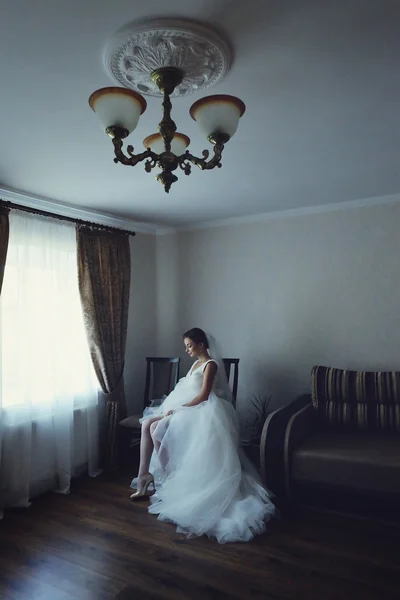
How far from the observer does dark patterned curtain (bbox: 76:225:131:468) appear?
400cm

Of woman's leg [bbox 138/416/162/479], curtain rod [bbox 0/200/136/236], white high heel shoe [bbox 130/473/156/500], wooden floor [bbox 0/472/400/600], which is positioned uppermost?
curtain rod [bbox 0/200/136/236]

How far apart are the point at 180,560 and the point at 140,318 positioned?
268 centimetres

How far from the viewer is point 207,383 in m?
3.58

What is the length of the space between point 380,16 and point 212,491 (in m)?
2.81

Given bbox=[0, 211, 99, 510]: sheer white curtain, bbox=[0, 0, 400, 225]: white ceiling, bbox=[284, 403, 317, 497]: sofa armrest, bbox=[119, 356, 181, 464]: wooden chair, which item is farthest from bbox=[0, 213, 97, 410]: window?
bbox=[284, 403, 317, 497]: sofa armrest

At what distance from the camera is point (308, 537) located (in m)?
2.79

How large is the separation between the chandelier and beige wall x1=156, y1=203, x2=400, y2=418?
8.39 ft

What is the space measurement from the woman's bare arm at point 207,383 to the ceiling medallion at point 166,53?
228 cm

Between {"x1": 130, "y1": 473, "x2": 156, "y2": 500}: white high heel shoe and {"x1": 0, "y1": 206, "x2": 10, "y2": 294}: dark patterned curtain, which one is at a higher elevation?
{"x1": 0, "y1": 206, "x2": 10, "y2": 294}: dark patterned curtain

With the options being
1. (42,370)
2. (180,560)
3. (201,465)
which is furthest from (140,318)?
(180,560)

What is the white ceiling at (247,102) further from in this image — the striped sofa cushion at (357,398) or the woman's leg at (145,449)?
the woman's leg at (145,449)

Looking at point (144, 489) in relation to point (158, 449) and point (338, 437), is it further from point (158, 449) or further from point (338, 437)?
point (338, 437)

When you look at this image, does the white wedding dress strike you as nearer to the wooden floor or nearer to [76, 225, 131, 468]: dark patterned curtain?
the wooden floor

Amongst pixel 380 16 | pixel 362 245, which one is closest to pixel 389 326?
pixel 362 245
